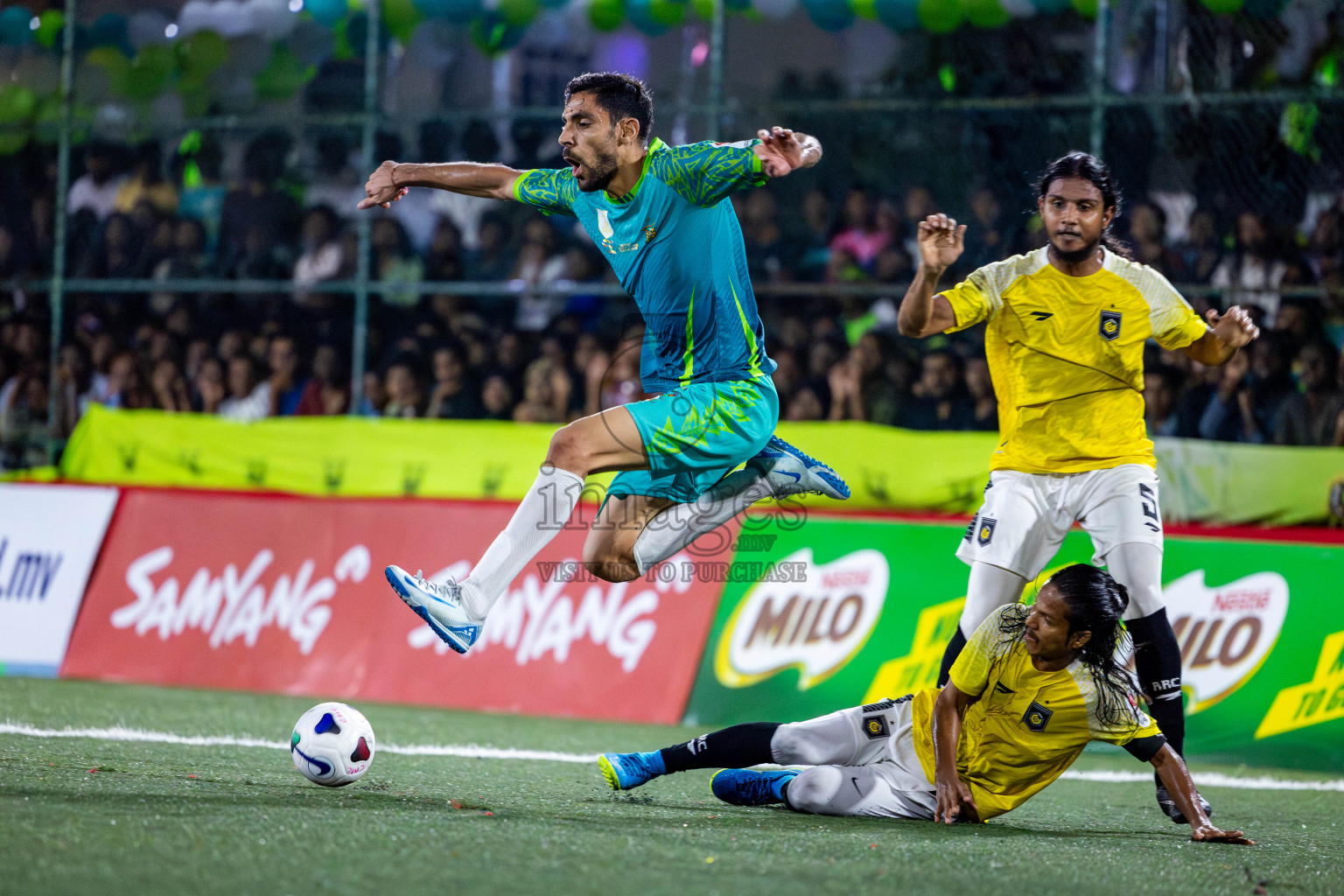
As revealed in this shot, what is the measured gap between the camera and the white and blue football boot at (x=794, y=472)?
5109 mm

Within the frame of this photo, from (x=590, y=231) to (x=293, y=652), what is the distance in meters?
4.27

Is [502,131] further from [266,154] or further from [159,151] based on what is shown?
[159,151]

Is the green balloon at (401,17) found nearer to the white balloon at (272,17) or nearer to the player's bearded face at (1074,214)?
the white balloon at (272,17)

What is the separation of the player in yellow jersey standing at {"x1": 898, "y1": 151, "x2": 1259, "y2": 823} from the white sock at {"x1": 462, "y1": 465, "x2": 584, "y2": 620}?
1306mm

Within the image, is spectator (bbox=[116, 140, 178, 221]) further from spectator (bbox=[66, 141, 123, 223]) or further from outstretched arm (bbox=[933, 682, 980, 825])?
outstretched arm (bbox=[933, 682, 980, 825])

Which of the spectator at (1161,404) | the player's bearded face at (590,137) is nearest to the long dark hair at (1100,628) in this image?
the player's bearded face at (590,137)

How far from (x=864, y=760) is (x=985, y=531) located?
2.94ft

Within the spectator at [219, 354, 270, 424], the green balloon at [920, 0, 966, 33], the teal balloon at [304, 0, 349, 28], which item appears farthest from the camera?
the spectator at [219, 354, 270, 424]

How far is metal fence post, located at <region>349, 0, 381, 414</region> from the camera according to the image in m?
9.70

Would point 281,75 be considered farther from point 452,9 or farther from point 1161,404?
point 1161,404

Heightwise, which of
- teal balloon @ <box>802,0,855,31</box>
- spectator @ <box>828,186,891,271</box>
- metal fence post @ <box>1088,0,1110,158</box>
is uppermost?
teal balloon @ <box>802,0,855,31</box>

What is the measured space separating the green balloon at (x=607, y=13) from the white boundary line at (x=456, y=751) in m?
5.28

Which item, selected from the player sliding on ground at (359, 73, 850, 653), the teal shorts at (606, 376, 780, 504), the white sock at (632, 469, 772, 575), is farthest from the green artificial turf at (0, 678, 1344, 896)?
the teal shorts at (606, 376, 780, 504)

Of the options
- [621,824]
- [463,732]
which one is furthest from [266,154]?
[621,824]
